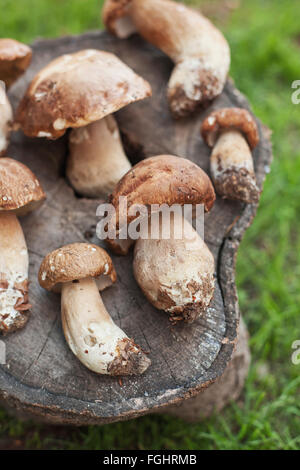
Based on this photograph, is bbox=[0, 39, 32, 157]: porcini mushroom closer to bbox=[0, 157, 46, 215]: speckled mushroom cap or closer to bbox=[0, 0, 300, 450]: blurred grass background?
bbox=[0, 157, 46, 215]: speckled mushroom cap

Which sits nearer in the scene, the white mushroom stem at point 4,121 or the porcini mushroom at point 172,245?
the porcini mushroom at point 172,245

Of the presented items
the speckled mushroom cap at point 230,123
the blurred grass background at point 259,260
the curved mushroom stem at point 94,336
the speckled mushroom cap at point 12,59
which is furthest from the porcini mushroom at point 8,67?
the blurred grass background at point 259,260

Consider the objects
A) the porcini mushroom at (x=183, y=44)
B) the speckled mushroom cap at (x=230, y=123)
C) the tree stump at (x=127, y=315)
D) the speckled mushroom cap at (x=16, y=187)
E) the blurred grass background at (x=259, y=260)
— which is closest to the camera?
the tree stump at (x=127, y=315)

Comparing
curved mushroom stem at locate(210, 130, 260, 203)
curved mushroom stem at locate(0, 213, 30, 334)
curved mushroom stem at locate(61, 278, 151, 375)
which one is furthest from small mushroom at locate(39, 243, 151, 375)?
curved mushroom stem at locate(210, 130, 260, 203)

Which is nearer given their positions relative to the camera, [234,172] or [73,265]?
[73,265]

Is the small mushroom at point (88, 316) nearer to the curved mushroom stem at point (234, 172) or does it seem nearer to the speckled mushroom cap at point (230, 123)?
the curved mushroom stem at point (234, 172)

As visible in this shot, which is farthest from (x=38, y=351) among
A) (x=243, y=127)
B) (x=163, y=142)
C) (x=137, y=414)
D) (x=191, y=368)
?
(x=243, y=127)

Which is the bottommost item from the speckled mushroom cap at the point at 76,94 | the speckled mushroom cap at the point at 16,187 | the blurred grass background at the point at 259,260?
the blurred grass background at the point at 259,260

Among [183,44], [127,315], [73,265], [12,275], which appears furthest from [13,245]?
[183,44]

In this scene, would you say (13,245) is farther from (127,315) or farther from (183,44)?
(183,44)
